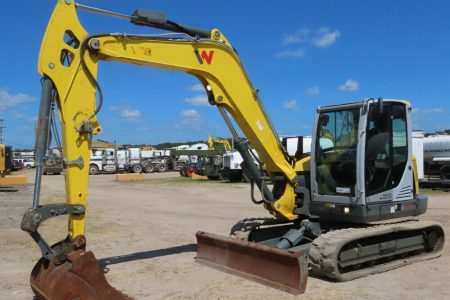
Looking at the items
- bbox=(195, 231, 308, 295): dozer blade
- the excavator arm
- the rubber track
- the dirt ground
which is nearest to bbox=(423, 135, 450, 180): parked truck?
the dirt ground

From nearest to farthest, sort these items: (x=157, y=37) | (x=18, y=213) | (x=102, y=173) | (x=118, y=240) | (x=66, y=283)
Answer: (x=66, y=283) → (x=157, y=37) → (x=118, y=240) → (x=18, y=213) → (x=102, y=173)

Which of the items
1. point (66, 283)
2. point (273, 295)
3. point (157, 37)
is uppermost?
point (157, 37)

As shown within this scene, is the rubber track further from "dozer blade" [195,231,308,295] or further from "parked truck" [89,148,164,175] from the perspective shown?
"parked truck" [89,148,164,175]

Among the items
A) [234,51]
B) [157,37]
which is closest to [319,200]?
[234,51]

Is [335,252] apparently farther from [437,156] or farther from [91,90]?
[437,156]

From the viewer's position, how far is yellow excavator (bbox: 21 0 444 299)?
20.3ft

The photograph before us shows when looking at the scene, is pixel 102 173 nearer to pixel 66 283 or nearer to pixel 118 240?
pixel 118 240

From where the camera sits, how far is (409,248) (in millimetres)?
8695

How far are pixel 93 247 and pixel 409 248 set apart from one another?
595cm

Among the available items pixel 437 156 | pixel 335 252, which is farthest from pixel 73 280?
pixel 437 156

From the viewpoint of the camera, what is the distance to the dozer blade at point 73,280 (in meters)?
5.43

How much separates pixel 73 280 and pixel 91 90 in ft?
7.99

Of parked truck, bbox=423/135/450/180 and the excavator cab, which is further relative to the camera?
parked truck, bbox=423/135/450/180

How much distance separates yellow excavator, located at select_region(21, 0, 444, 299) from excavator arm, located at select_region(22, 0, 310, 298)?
0.01 meters
